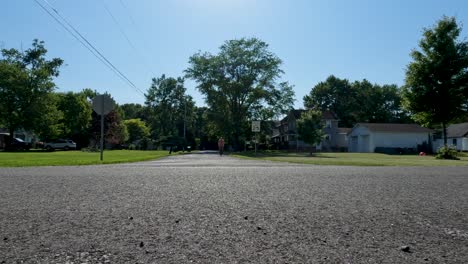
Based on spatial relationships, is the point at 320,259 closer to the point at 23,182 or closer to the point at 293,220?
the point at 293,220

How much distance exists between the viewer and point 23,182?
8938 millimetres

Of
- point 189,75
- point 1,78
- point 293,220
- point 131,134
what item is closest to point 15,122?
point 1,78

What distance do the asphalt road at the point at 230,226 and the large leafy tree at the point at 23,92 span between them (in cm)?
5083

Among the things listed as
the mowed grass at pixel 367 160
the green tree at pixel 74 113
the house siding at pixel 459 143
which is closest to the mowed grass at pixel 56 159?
the mowed grass at pixel 367 160

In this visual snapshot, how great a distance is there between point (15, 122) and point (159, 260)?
185 feet

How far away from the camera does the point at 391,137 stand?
217ft

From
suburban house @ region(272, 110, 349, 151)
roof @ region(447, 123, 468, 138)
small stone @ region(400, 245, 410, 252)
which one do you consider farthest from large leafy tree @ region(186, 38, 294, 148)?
small stone @ region(400, 245, 410, 252)

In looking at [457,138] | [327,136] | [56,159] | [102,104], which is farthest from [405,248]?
[327,136]

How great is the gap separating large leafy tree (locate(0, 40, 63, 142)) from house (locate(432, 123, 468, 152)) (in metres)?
60.5

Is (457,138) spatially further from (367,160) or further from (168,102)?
(168,102)

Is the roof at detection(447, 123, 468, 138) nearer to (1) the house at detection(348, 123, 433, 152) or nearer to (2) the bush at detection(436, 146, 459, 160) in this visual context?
(1) the house at detection(348, 123, 433, 152)

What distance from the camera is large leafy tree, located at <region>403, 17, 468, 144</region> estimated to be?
114 feet

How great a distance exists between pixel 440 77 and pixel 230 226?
36.0 meters

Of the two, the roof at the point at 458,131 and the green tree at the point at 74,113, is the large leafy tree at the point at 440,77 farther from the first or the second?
the green tree at the point at 74,113
